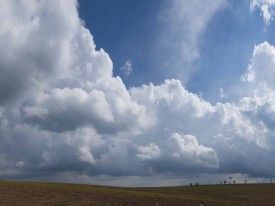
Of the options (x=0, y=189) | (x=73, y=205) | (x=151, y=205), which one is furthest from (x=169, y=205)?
(x=0, y=189)

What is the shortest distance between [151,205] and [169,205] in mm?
3193

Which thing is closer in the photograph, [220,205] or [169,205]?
[169,205]

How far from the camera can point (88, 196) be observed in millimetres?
63062

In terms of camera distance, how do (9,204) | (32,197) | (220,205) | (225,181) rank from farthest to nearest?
1. (225,181)
2. (220,205)
3. (32,197)
4. (9,204)

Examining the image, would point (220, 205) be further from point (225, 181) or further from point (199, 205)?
point (225, 181)

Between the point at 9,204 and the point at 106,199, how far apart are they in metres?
17.0

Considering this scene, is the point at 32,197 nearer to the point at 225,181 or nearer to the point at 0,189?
the point at 0,189

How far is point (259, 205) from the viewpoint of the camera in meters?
71.3

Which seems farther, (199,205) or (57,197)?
(199,205)

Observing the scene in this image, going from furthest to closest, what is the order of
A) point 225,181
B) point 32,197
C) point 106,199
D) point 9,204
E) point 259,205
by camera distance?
point 225,181, point 259,205, point 106,199, point 32,197, point 9,204

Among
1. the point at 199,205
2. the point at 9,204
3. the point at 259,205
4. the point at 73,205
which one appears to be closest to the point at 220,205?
the point at 199,205

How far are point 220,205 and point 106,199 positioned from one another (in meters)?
18.8

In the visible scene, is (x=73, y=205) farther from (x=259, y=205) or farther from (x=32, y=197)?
(x=259, y=205)

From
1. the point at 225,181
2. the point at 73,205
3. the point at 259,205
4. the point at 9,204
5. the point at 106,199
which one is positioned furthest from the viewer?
the point at 225,181
